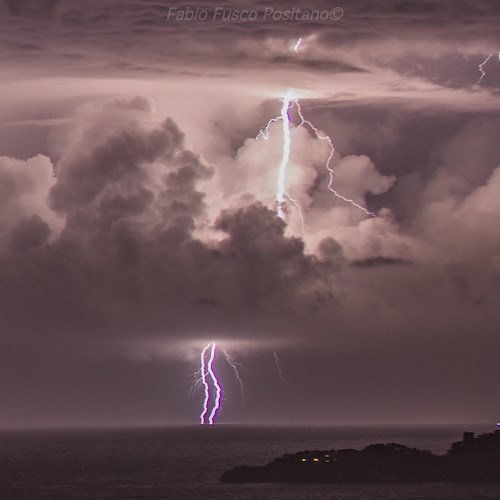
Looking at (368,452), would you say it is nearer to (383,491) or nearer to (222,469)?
(383,491)

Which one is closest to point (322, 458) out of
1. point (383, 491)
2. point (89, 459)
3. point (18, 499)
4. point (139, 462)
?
point (383, 491)

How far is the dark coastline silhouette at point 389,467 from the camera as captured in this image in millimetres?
106938

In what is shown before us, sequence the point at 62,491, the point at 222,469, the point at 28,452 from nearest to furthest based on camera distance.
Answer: the point at 62,491 → the point at 222,469 → the point at 28,452

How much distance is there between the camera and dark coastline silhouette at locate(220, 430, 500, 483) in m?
107

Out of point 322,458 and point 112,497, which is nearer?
point 112,497

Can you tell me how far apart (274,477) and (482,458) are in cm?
2183

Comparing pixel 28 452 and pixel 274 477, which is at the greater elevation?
pixel 28 452

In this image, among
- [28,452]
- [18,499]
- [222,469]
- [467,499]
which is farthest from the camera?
[28,452]

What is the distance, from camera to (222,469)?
5404 inches

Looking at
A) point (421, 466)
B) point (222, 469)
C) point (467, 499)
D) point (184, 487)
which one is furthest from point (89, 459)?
point (467, 499)

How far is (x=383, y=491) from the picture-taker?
9862 centimetres

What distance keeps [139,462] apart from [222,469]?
68.5 feet

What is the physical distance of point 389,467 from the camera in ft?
354

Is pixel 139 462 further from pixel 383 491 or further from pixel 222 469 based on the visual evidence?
pixel 383 491
